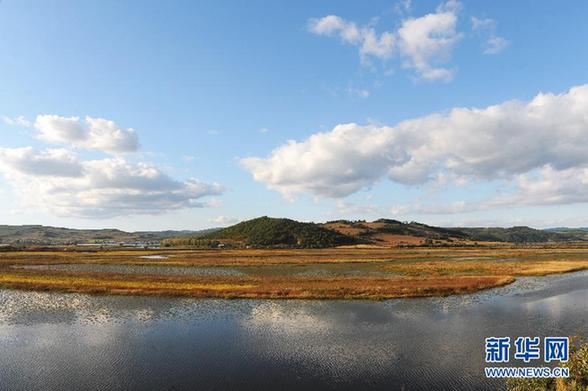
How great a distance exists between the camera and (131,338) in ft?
124

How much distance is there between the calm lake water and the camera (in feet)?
91.4

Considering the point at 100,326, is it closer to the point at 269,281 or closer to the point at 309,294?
the point at 309,294

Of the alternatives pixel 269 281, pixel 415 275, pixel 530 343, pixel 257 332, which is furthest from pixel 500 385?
pixel 415 275

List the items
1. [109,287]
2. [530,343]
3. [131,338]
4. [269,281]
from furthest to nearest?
[269,281]
[109,287]
[131,338]
[530,343]

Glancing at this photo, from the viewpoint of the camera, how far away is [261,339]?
37.2 metres

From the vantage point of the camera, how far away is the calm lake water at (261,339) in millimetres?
27844

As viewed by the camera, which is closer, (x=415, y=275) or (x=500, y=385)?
(x=500, y=385)

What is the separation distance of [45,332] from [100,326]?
4994mm

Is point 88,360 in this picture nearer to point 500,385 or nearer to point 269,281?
point 500,385

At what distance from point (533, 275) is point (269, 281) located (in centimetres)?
5818

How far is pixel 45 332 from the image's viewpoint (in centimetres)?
3978

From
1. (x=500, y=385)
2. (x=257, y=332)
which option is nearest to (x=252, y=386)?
(x=257, y=332)

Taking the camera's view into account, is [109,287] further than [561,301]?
Yes

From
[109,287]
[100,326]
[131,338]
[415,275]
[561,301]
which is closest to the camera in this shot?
[131,338]
